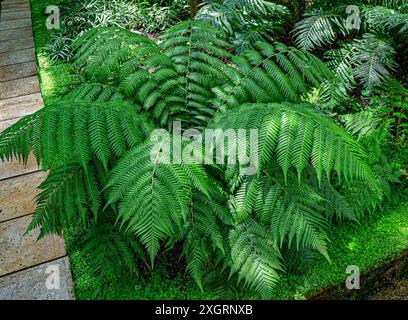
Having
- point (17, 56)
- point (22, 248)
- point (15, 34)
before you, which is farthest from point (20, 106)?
point (15, 34)

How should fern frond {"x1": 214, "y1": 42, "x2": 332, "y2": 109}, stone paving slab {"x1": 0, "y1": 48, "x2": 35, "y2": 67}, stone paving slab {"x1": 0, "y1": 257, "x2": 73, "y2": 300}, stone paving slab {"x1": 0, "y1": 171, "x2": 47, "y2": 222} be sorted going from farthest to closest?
1. stone paving slab {"x1": 0, "y1": 48, "x2": 35, "y2": 67}
2. stone paving slab {"x1": 0, "y1": 171, "x2": 47, "y2": 222}
3. fern frond {"x1": 214, "y1": 42, "x2": 332, "y2": 109}
4. stone paving slab {"x1": 0, "y1": 257, "x2": 73, "y2": 300}

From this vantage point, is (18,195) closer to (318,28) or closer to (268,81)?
(268,81)

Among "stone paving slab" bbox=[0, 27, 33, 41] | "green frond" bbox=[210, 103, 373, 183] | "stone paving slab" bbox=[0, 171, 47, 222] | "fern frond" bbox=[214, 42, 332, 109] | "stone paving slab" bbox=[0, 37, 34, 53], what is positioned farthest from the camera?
"stone paving slab" bbox=[0, 27, 33, 41]

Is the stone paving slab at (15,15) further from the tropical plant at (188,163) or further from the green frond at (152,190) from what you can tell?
the green frond at (152,190)

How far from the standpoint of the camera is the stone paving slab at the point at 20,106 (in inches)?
150

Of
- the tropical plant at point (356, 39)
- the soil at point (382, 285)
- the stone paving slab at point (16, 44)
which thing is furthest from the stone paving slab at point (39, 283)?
the stone paving slab at point (16, 44)

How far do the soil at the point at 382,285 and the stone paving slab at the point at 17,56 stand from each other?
451cm

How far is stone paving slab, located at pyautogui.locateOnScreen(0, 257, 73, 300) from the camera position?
84.7 inches

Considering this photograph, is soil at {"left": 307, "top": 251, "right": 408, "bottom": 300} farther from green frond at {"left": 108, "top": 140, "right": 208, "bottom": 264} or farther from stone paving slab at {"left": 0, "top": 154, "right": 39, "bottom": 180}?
stone paving slab at {"left": 0, "top": 154, "right": 39, "bottom": 180}

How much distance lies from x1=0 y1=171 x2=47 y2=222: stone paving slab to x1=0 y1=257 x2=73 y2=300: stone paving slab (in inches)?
21.4

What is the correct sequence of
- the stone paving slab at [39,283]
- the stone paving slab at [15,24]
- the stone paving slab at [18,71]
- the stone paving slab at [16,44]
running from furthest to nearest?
1. the stone paving slab at [15,24]
2. the stone paving slab at [16,44]
3. the stone paving slab at [18,71]
4. the stone paving slab at [39,283]

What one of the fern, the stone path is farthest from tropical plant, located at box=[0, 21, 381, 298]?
the fern

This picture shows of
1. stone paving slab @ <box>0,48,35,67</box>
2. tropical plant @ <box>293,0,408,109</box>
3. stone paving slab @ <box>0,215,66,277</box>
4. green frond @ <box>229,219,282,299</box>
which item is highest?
tropical plant @ <box>293,0,408,109</box>
